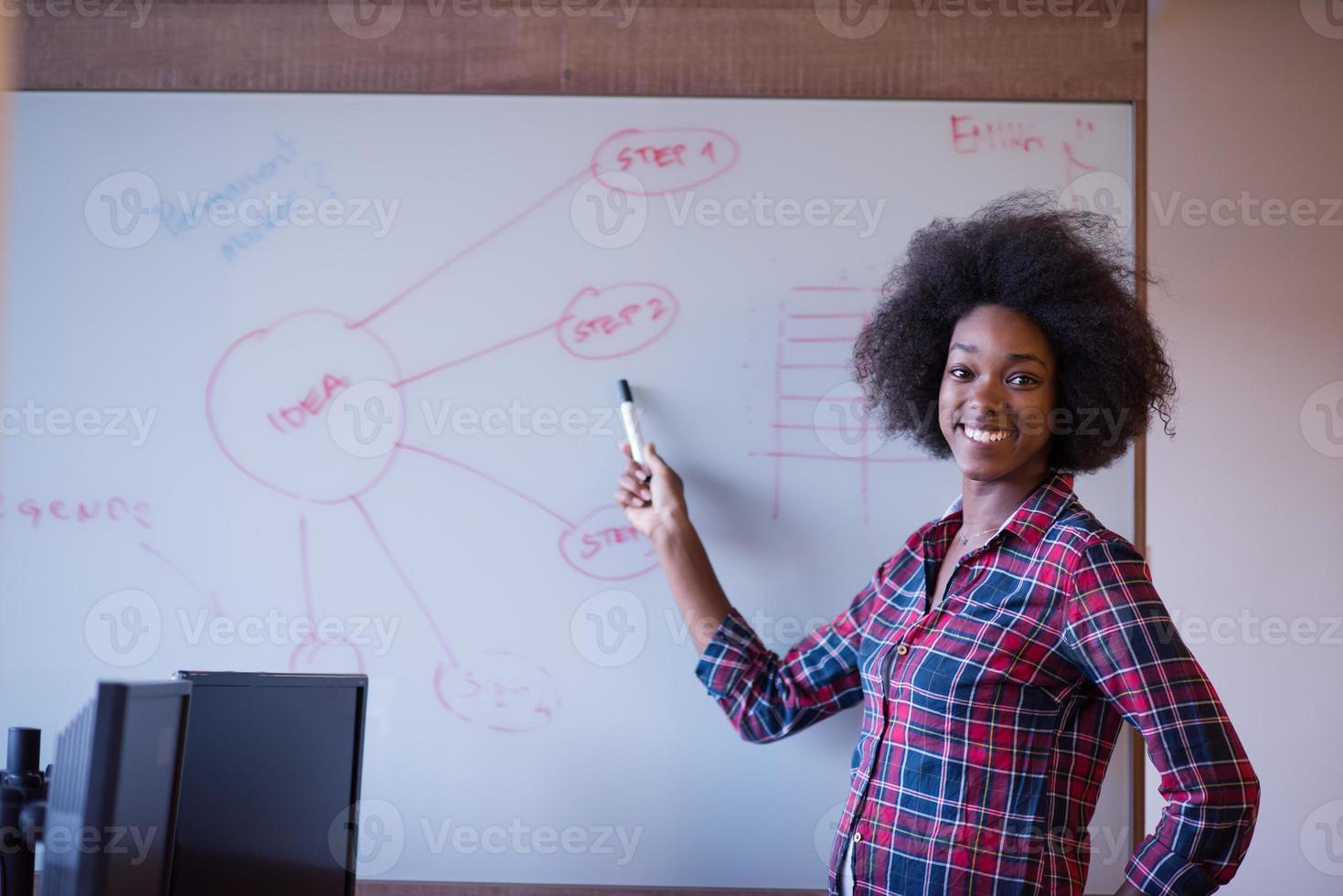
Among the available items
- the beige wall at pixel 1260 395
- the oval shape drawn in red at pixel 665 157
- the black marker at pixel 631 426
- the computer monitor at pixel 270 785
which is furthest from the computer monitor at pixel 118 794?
the beige wall at pixel 1260 395

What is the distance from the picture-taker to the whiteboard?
158cm

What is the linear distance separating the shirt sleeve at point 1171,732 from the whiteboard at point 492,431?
0.47 m

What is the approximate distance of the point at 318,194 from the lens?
5.34ft

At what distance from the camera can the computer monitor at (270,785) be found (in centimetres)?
120

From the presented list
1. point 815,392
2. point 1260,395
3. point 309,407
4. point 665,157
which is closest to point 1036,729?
point 815,392

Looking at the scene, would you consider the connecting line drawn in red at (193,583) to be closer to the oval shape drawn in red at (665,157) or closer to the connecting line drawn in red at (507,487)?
the connecting line drawn in red at (507,487)

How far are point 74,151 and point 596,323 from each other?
86 centimetres

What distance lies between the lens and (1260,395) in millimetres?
1608

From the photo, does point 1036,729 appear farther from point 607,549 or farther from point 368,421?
point 368,421

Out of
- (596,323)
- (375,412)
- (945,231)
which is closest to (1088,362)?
(945,231)

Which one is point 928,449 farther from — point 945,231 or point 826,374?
point 945,231

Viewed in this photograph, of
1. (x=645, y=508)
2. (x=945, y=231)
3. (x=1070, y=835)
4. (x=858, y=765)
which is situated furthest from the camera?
(x=645, y=508)

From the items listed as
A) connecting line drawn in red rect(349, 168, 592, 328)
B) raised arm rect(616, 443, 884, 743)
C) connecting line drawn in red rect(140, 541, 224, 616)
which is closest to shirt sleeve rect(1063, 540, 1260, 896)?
raised arm rect(616, 443, 884, 743)

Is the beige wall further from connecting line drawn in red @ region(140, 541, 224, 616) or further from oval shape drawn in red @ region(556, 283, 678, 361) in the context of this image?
connecting line drawn in red @ region(140, 541, 224, 616)
